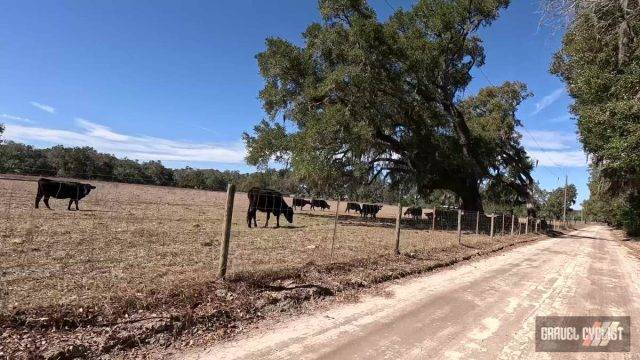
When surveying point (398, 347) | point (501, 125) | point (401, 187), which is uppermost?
point (501, 125)

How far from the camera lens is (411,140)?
83.9 ft

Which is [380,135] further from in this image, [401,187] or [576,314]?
[576,314]

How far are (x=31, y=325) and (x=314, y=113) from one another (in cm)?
1939

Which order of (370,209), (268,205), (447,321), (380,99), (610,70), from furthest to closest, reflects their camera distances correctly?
(370,209) < (380,99) < (268,205) < (610,70) < (447,321)

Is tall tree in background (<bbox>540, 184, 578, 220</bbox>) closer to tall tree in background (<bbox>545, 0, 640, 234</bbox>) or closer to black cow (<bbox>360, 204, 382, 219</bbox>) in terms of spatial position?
black cow (<bbox>360, 204, 382, 219</bbox>)

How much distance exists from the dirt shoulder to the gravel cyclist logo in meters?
2.83

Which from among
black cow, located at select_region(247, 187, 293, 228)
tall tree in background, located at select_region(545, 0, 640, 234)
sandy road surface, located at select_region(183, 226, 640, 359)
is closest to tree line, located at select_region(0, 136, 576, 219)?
black cow, located at select_region(247, 187, 293, 228)

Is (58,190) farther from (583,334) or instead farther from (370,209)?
(370,209)

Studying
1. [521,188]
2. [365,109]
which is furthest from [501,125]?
[365,109]

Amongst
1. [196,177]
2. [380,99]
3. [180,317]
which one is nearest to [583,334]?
[180,317]

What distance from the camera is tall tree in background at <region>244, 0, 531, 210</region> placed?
21547 mm

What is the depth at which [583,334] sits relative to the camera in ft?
19.1

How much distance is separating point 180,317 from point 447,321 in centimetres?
355

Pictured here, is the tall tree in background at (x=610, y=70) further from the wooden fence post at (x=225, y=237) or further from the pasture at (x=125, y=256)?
the wooden fence post at (x=225, y=237)
